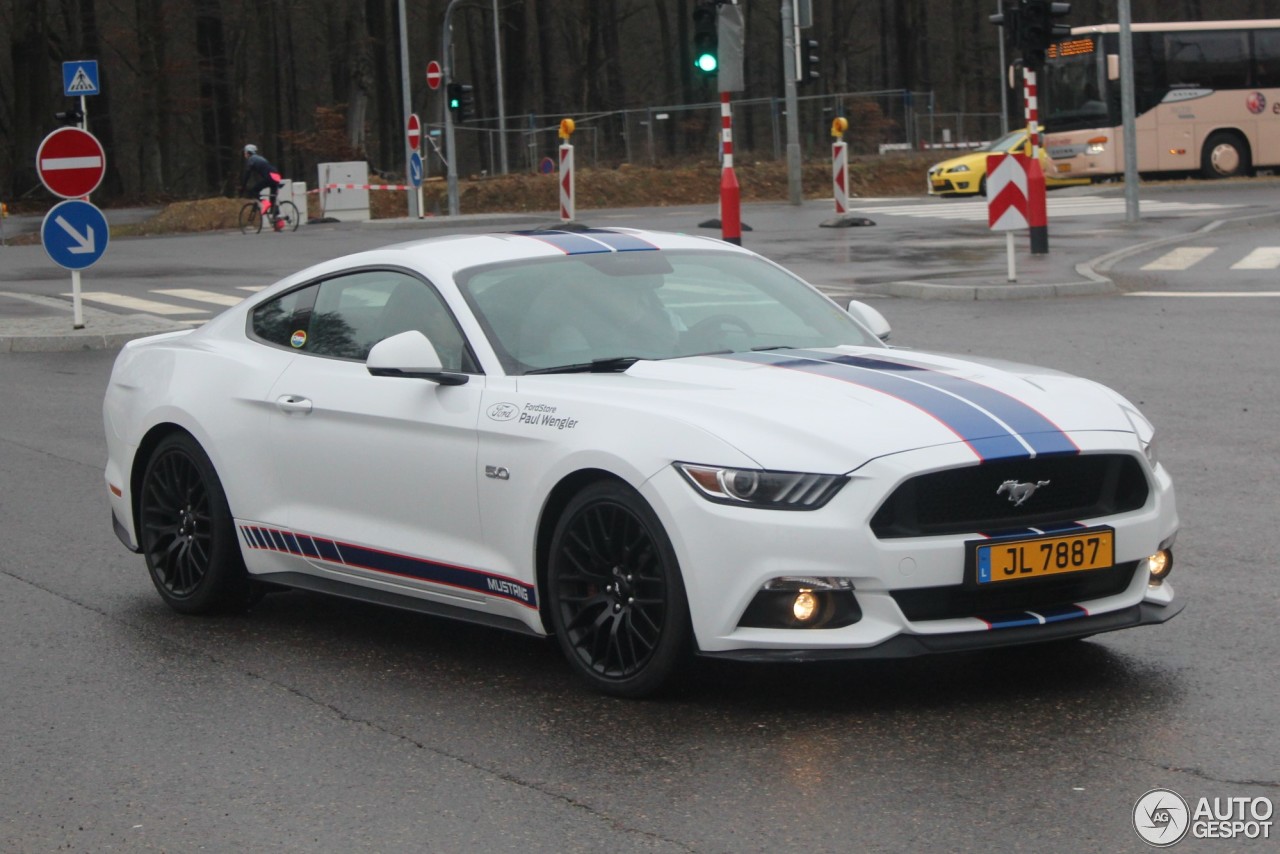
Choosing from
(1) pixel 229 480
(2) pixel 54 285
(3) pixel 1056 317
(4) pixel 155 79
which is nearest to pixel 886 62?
(4) pixel 155 79

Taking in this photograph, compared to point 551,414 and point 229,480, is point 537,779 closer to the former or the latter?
point 551,414

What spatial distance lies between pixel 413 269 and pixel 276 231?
1273 inches

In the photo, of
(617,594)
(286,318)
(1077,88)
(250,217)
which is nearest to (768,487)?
(617,594)

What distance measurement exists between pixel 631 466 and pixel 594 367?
79 centimetres

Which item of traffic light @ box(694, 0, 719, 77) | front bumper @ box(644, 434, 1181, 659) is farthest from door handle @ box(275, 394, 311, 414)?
traffic light @ box(694, 0, 719, 77)

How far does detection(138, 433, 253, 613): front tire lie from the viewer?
278 inches

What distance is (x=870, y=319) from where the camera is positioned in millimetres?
7105

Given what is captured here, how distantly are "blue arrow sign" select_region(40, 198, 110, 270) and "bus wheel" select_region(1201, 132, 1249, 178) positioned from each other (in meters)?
30.9

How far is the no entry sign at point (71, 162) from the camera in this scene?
17.8 meters

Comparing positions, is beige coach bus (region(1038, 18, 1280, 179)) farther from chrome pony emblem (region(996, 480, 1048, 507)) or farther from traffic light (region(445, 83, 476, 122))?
chrome pony emblem (region(996, 480, 1048, 507))

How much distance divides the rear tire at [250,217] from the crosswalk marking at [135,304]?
13871mm

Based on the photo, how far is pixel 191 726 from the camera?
18.4 ft

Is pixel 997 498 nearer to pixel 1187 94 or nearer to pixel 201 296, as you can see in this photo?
pixel 201 296

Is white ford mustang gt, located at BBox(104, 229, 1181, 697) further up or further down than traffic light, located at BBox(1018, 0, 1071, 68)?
further down
